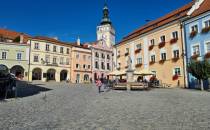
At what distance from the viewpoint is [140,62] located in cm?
3734

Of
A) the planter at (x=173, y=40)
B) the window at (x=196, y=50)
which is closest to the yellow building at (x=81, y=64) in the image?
the planter at (x=173, y=40)

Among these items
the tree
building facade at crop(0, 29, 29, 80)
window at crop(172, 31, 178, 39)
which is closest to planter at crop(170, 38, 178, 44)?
window at crop(172, 31, 178, 39)

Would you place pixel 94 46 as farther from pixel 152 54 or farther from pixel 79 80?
pixel 152 54

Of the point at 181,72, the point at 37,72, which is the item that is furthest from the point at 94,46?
the point at 181,72

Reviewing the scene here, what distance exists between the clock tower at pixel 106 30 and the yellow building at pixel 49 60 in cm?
2898

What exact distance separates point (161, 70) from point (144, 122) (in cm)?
2662

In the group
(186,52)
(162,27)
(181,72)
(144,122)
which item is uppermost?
(162,27)

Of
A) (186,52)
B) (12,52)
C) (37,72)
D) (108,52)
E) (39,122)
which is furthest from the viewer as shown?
(108,52)

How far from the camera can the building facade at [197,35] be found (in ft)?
85.4

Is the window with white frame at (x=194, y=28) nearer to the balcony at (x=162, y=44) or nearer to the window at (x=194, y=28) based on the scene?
the window at (x=194, y=28)

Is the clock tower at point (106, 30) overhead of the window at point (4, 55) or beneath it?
overhead

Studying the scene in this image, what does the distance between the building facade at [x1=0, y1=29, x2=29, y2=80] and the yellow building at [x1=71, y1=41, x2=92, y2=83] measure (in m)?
12.6

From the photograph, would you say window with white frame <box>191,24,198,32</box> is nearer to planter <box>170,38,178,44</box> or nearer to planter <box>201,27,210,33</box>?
planter <box>201,27,210,33</box>

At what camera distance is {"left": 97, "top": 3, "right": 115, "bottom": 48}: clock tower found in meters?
81.9
